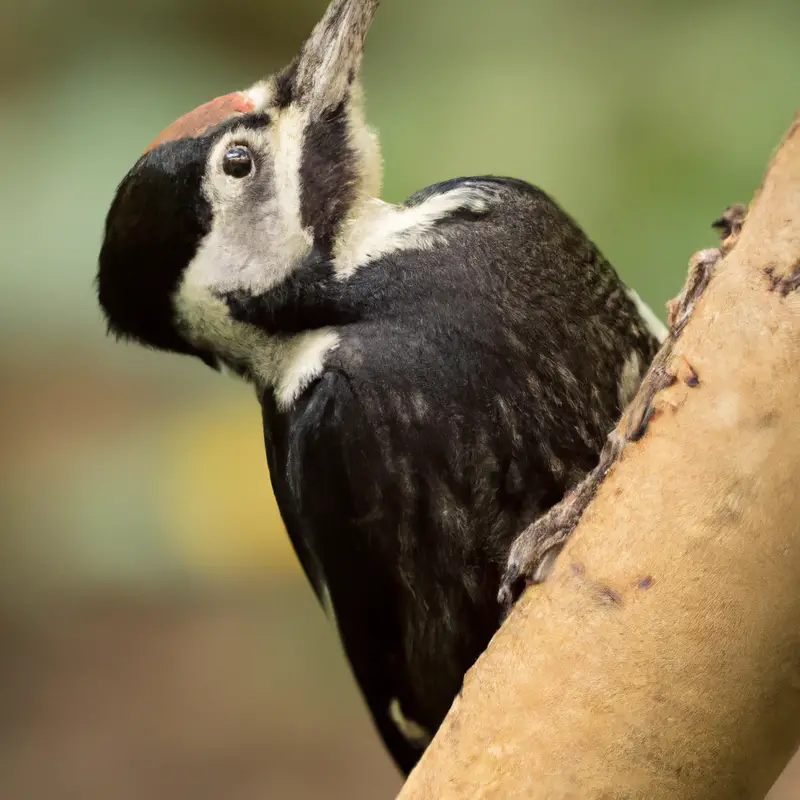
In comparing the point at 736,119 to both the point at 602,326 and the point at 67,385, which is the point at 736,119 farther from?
the point at 67,385

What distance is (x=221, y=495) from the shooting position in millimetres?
2332

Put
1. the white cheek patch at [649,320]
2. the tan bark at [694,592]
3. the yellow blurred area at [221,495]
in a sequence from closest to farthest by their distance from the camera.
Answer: the tan bark at [694,592] → the white cheek patch at [649,320] → the yellow blurred area at [221,495]

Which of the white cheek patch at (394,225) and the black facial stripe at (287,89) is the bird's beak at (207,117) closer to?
the black facial stripe at (287,89)

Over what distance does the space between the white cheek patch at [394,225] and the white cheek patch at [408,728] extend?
18.8 inches

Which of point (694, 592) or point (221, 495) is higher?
point (221, 495)

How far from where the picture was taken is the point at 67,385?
246cm

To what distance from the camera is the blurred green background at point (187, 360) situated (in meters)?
1.79

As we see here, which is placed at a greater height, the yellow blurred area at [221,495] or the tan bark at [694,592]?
the yellow blurred area at [221,495]

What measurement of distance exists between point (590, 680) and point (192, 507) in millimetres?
1794

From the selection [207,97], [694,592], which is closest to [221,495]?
[207,97]

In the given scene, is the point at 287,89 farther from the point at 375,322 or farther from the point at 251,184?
the point at 375,322

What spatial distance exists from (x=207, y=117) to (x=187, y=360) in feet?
5.20

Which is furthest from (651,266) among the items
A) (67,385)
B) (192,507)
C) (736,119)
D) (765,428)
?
(67,385)

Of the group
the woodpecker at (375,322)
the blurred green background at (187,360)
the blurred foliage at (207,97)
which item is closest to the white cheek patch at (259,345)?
the woodpecker at (375,322)
